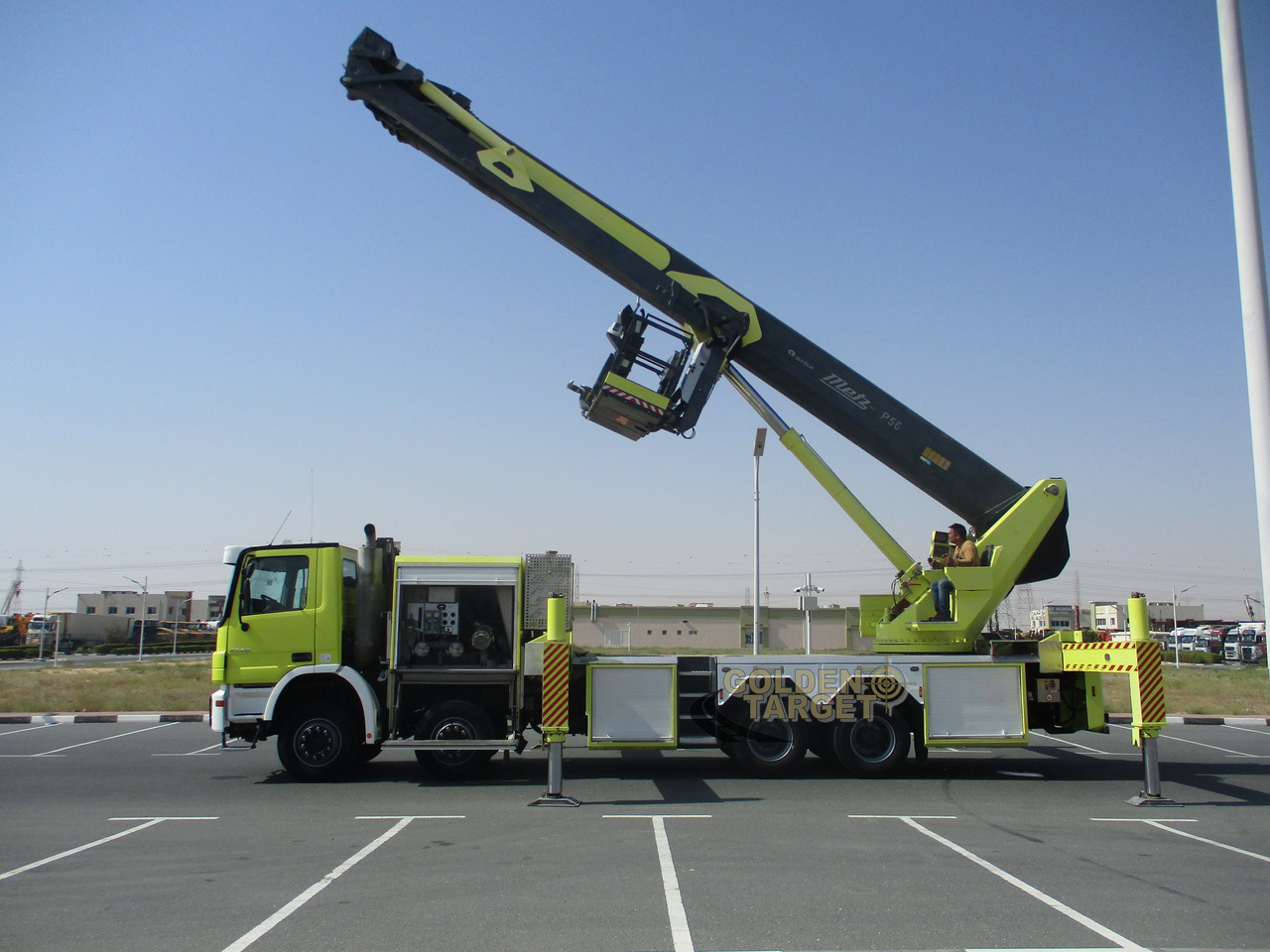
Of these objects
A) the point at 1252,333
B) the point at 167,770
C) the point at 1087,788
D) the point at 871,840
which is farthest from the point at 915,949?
the point at 167,770

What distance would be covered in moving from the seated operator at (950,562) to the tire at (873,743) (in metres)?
1.46

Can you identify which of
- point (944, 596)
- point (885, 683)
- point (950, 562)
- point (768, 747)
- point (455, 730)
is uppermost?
point (950, 562)

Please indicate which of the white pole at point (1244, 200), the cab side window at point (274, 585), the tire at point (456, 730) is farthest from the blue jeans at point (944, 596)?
the cab side window at point (274, 585)

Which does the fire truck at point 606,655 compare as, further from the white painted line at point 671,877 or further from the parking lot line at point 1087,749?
the parking lot line at point 1087,749

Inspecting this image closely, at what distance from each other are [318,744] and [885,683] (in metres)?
6.91

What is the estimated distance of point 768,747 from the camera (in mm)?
11781

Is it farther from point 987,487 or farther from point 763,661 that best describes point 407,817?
point 987,487

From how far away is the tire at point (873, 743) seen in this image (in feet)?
38.0

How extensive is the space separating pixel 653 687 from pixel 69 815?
622 centimetres

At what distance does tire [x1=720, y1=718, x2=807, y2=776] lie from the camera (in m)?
11.7

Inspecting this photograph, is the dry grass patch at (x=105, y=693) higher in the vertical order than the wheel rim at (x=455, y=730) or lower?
lower

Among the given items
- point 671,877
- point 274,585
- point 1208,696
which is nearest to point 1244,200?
point 671,877

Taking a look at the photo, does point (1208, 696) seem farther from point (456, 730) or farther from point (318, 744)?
point (318, 744)

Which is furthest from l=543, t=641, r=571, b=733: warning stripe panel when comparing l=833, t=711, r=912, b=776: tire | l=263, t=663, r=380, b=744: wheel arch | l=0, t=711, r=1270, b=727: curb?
l=0, t=711, r=1270, b=727: curb
